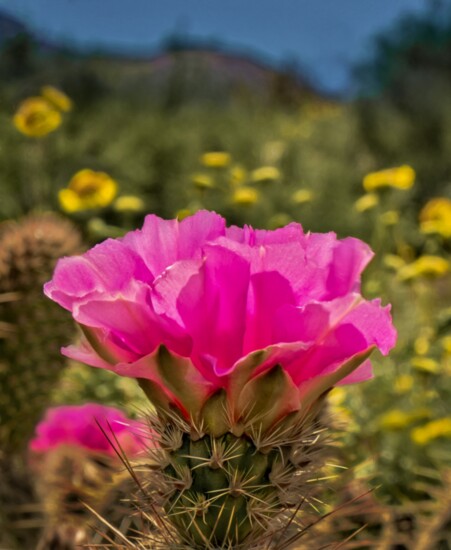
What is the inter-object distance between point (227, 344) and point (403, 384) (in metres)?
1.27

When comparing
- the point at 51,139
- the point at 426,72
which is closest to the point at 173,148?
the point at 51,139

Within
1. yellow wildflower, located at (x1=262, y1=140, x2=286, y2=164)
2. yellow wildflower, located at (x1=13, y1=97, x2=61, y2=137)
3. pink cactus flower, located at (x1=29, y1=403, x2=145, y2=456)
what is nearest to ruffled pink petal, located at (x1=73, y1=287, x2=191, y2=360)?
pink cactus flower, located at (x1=29, y1=403, x2=145, y2=456)

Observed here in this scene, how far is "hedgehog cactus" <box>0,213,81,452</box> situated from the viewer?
114cm

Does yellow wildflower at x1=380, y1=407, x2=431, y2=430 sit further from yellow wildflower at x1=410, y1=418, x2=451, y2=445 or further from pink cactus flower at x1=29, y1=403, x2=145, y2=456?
pink cactus flower at x1=29, y1=403, x2=145, y2=456

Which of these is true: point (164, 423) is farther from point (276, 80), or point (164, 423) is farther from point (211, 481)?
point (276, 80)

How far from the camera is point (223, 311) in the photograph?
1.63 ft

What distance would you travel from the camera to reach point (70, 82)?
705 cm

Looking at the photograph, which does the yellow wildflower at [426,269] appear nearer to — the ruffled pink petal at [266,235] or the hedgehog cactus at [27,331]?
the hedgehog cactus at [27,331]

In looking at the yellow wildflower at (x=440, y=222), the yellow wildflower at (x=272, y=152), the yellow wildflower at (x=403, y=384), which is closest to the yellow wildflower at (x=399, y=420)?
the yellow wildflower at (x=403, y=384)

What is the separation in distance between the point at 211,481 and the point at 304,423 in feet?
0.22

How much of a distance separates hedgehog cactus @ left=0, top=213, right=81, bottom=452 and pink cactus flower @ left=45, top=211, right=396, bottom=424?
2.08 ft

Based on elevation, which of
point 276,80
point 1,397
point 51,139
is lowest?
point 276,80

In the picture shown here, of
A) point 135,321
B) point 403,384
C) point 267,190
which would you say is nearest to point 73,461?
point 135,321

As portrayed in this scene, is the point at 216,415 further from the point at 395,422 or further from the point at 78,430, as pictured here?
the point at 395,422
